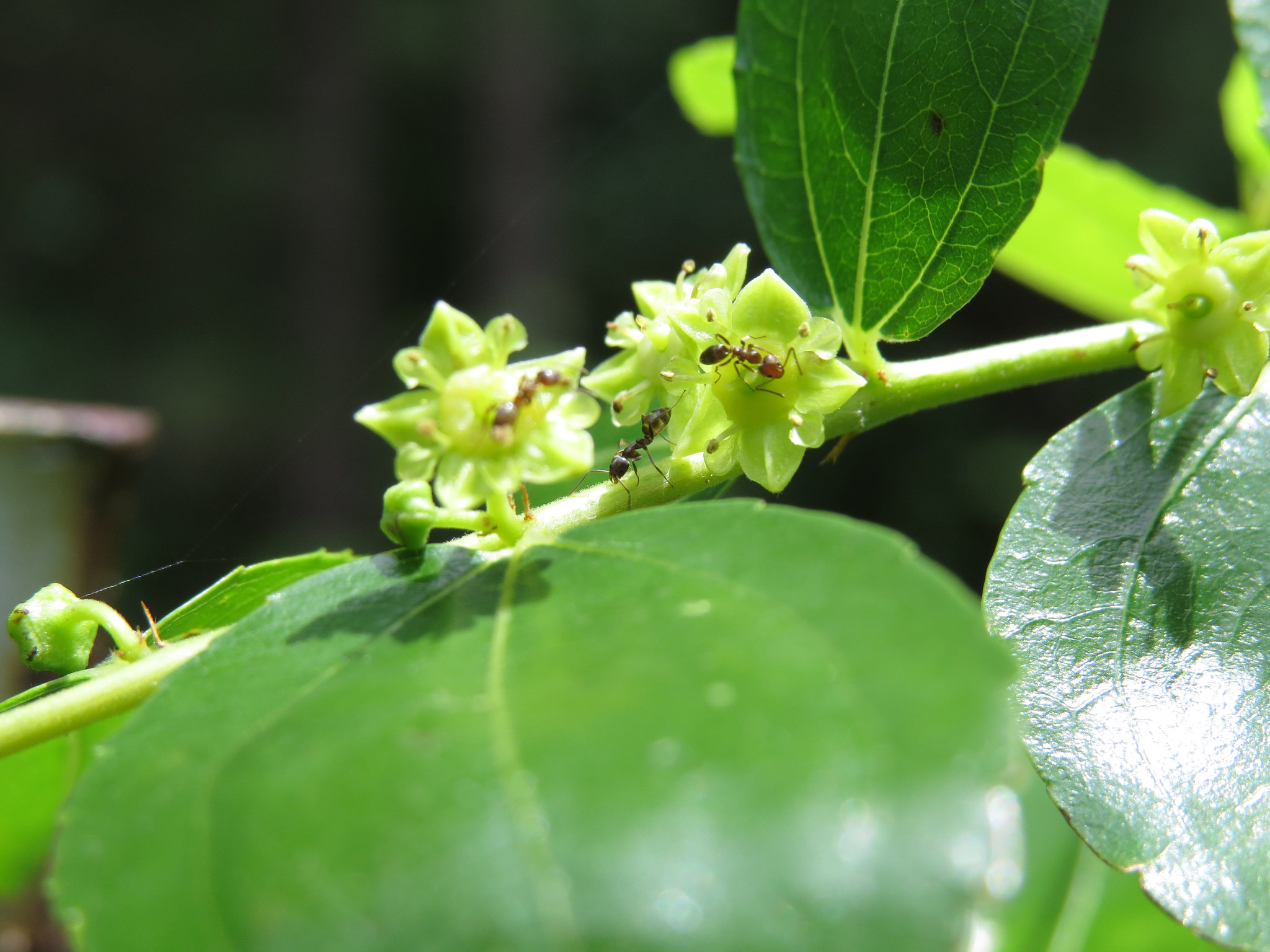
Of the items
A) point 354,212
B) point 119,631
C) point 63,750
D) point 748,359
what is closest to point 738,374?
point 748,359

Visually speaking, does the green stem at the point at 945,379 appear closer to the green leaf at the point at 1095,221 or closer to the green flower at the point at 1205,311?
the green flower at the point at 1205,311

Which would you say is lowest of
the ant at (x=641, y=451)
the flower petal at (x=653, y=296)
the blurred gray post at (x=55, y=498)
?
the blurred gray post at (x=55, y=498)

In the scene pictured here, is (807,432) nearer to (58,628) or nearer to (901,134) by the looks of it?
(901,134)

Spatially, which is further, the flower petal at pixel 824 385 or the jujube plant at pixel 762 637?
the flower petal at pixel 824 385

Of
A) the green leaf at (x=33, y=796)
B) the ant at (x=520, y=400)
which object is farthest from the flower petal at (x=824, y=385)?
the green leaf at (x=33, y=796)

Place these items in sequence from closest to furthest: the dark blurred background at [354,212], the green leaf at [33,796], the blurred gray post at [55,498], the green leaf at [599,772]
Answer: the green leaf at [599,772], the green leaf at [33,796], the blurred gray post at [55,498], the dark blurred background at [354,212]

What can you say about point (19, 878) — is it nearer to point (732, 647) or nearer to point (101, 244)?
point (732, 647)

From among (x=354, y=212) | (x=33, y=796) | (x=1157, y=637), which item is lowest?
(x=354, y=212)
